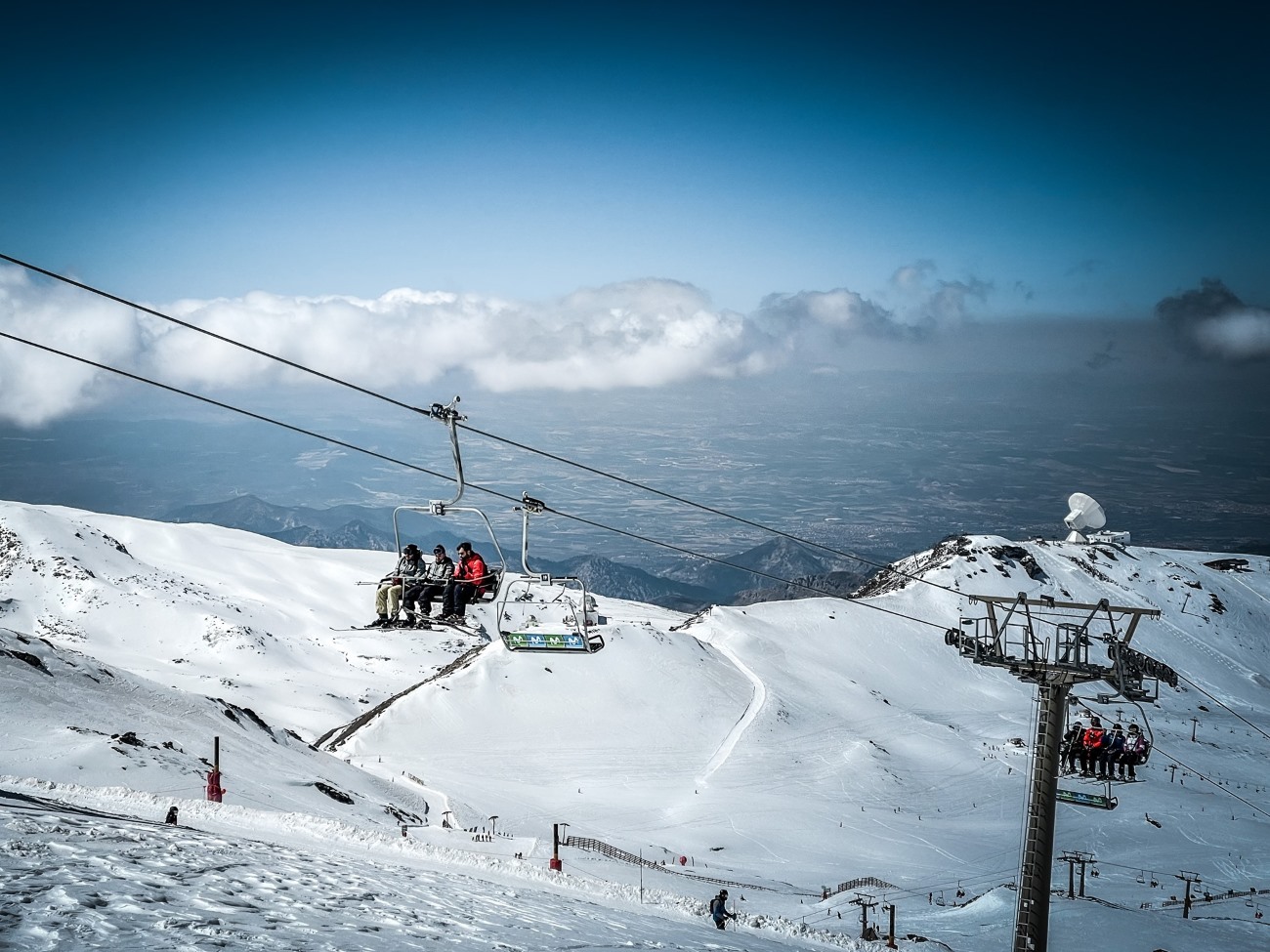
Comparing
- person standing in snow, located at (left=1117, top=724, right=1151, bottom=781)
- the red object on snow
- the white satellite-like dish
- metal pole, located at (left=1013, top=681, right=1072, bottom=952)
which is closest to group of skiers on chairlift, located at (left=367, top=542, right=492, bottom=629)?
metal pole, located at (left=1013, top=681, right=1072, bottom=952)

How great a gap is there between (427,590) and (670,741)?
133 feet

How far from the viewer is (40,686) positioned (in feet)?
105

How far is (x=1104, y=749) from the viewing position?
66.2 ft

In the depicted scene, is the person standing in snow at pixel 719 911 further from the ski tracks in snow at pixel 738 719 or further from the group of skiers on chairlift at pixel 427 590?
the ski tracks in snow at pixel 738 719

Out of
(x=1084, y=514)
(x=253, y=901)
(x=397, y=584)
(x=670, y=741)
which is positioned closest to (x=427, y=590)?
(x=397, y=584)

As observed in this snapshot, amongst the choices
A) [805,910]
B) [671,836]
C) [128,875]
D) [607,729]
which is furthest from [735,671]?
[128,875]

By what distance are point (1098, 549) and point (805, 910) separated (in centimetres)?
8098

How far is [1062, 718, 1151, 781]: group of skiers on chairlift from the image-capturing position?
19.8m

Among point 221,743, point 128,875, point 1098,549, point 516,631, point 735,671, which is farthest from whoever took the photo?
point 1098,549

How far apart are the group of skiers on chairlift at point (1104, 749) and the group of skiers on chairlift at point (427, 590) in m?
13.1

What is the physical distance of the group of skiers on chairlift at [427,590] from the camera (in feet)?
53.4

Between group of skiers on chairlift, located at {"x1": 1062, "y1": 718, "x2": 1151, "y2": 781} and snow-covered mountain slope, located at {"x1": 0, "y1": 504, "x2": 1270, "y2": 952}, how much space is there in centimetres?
745

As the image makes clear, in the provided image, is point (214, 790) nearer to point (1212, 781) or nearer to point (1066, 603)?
point (1066, 603)

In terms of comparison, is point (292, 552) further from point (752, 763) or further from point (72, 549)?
point (752, 763)
